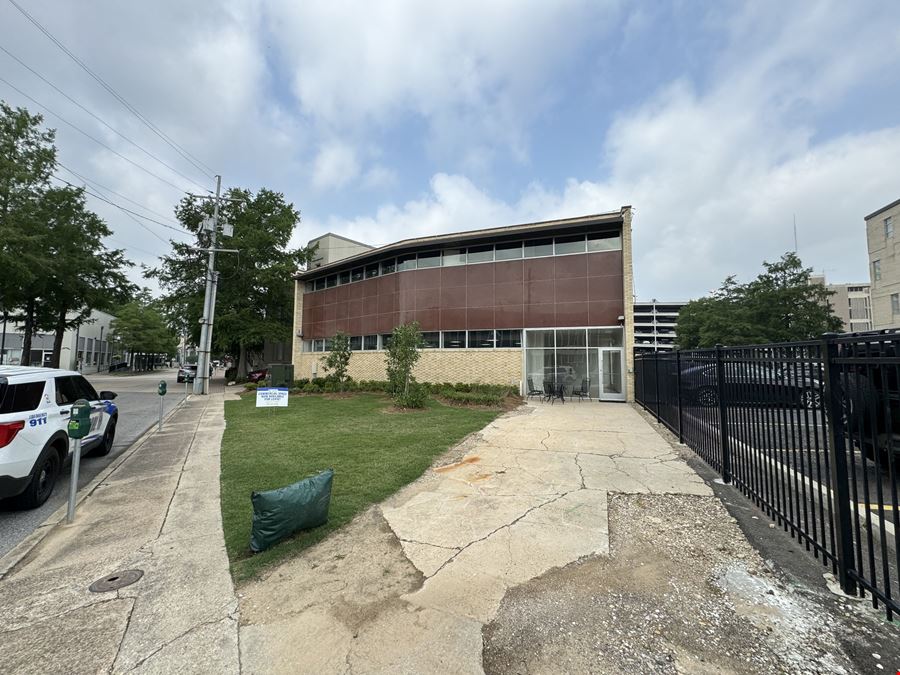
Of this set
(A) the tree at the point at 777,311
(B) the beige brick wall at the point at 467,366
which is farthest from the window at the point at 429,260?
(A) the tree at the point at 777,311

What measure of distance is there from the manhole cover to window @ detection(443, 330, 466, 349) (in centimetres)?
1645

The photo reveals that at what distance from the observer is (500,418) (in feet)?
37.8

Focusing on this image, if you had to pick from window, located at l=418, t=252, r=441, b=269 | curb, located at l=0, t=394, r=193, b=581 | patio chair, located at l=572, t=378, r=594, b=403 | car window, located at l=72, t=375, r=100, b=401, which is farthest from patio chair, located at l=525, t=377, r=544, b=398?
car window, located at l=72, t=375, r=100, b=401

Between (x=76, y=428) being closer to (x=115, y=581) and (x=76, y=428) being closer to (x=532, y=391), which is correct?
(x=115, y=581)

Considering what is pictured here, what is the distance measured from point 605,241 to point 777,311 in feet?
88.3

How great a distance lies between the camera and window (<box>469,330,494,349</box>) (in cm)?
1888

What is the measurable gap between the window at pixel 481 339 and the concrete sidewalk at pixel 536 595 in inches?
545

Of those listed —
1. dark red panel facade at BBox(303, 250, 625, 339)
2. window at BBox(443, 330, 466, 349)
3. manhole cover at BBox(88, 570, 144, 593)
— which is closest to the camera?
manhole cover at BBox(88, 570, 144, 593)

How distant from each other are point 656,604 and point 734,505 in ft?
8.63

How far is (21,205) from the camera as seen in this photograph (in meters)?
22.5

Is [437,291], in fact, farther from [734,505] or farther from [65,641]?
[65,641]

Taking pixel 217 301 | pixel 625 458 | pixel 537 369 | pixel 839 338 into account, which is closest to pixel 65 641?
pixel 839 338

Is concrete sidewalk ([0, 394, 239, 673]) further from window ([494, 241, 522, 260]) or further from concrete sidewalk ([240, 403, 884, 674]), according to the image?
window ([494, 241, 522, 260])

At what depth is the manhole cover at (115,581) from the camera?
3.12 m
